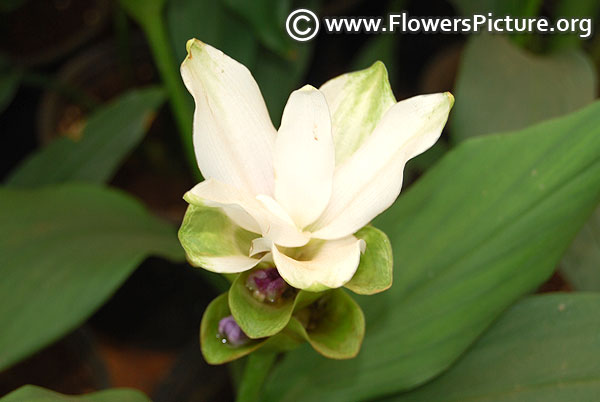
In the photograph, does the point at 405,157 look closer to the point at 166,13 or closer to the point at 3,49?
the point at 166,13

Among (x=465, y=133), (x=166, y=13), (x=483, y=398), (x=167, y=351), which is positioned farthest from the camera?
(x=167, y=351)

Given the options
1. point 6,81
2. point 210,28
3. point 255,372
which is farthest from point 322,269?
point 6,81

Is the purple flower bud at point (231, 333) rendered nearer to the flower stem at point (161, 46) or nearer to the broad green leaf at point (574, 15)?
the flower stem at point (161, 46)

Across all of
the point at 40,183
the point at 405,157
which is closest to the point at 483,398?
the point at 405,157

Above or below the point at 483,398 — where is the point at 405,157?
above

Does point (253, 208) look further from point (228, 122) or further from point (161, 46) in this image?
point (161, 46)

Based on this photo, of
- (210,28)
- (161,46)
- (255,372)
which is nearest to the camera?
(255,372)

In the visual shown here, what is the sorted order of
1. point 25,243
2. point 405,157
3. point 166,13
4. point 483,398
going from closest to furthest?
point 405,157 < point 483,398 < point 25,243 < point 166,13

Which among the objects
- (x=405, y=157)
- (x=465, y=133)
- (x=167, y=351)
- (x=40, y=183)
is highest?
(x=405, y=157)
